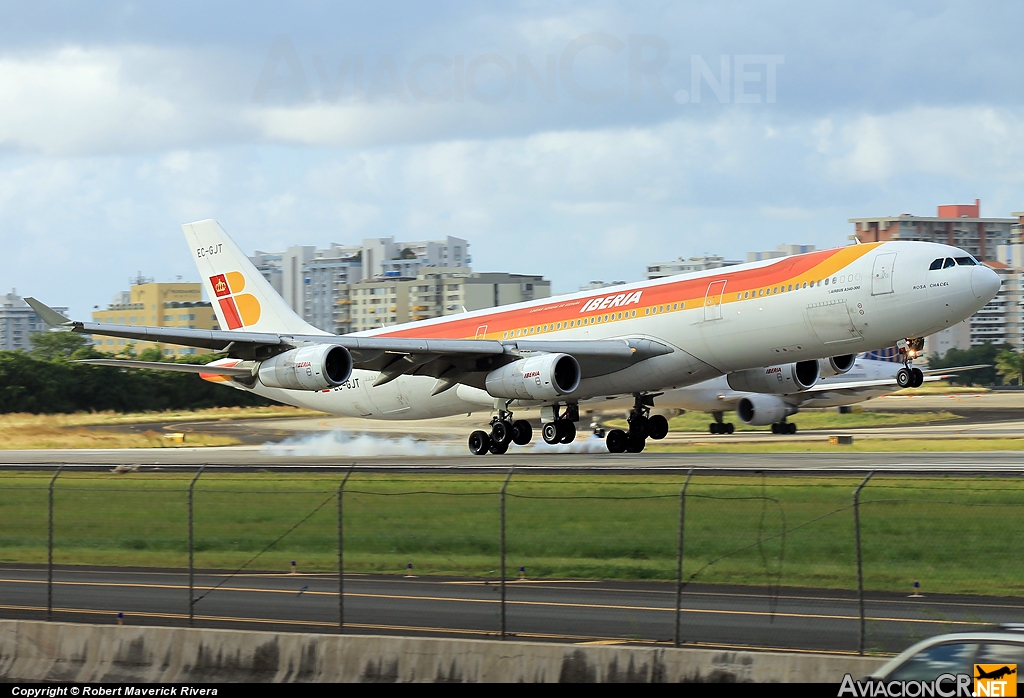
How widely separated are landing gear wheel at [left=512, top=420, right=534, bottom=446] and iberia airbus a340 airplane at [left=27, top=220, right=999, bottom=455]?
7 centimetres

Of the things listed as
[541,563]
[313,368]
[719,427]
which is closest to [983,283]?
[313,368]

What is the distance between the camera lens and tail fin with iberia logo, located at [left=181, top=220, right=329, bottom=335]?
46031 millimetres

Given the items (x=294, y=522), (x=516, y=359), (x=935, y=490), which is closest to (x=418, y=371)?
(x=516, y=359)

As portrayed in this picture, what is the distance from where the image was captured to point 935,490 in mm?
21125

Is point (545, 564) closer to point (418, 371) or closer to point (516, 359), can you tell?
point (516, 359)

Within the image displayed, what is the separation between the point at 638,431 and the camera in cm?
3975

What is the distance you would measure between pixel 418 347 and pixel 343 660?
79.2ft

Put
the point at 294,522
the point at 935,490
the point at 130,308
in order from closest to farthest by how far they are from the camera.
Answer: the point at 294,522
the point at 935,490
the point at 130,308

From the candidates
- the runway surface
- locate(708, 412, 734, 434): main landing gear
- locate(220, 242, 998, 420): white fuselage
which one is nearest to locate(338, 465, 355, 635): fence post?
the runway surface

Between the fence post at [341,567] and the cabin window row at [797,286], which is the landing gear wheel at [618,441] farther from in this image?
the fence post at [341,567]

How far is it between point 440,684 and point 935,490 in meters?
12.5
